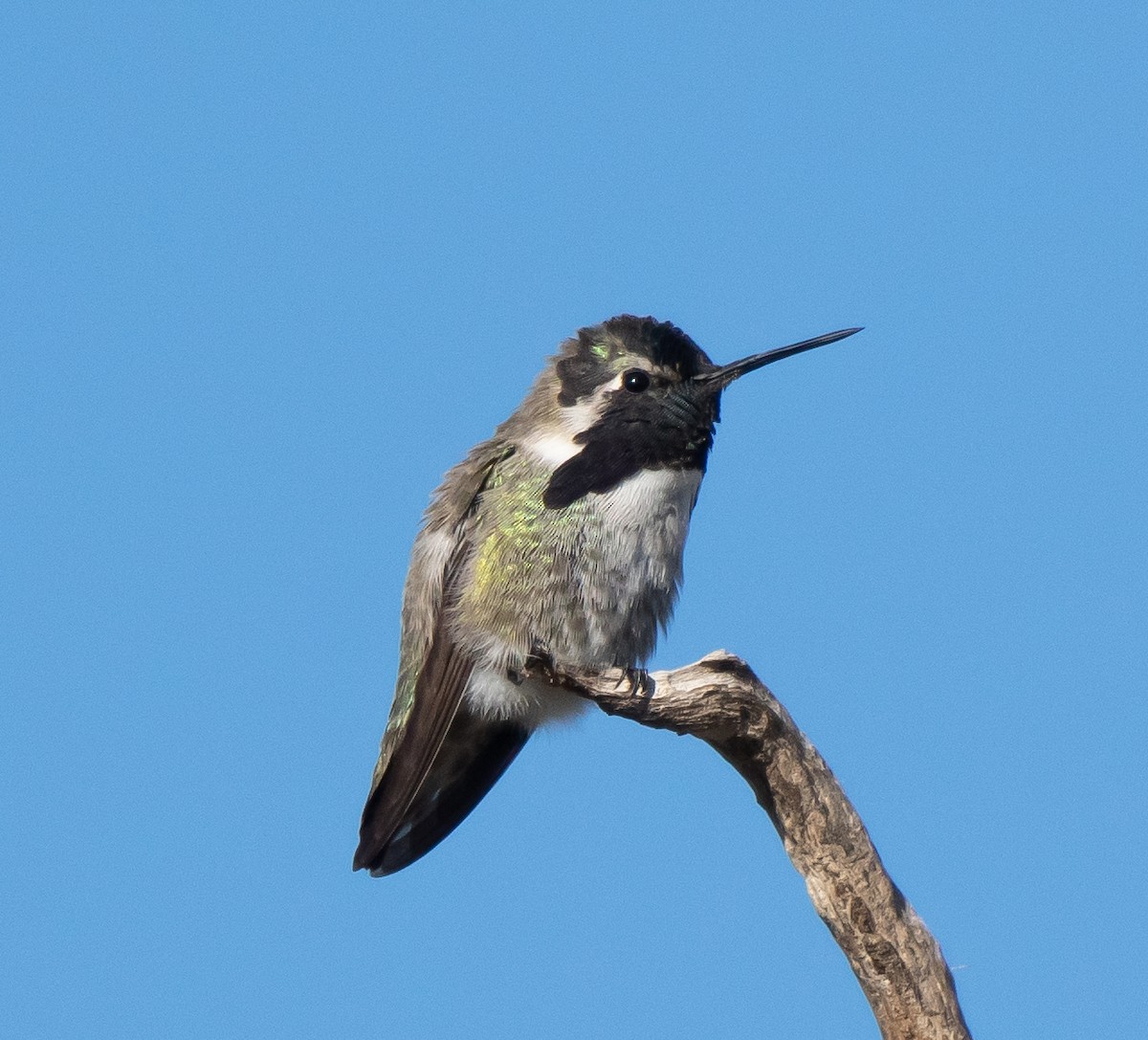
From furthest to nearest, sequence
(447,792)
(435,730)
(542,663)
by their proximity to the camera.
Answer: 1. (447,792)
2. (435,730)
3. (542,663)

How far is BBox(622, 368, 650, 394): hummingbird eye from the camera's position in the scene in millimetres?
6461

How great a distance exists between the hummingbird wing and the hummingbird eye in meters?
0.56

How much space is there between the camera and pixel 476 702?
6.36m

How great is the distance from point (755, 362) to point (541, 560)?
131cm

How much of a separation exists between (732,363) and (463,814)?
220 centimetres

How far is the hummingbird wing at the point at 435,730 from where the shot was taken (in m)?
6.35

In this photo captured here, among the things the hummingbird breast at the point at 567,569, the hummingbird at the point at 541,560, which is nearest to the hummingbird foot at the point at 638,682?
the hummingbird at the point at 541,560

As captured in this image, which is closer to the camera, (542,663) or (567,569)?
(542,663)

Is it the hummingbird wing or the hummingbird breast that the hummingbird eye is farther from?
the hummingbird wing

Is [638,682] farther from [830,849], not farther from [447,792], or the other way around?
[447,792]

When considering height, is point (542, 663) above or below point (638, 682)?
above

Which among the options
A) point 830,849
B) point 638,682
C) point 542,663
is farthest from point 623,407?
point 830,849

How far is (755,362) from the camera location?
21.9 ft

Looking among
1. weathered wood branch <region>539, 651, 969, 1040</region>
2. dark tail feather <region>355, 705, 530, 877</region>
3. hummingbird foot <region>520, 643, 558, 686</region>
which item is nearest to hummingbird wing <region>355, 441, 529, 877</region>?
dark tail feather <region>355, 705, 530, 877</region>
